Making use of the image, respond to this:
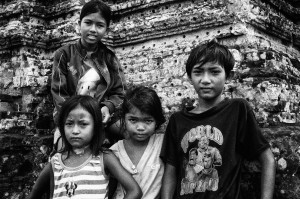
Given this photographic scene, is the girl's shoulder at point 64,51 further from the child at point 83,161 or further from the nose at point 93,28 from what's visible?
the child at point 83,161

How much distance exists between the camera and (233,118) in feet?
9.04

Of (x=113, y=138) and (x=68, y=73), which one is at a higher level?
(x=68, y=73)

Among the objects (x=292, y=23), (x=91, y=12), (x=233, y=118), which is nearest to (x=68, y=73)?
(x=91, y=12)

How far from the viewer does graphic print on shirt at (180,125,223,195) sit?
2703mm

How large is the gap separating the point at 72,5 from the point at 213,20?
1.96 meters

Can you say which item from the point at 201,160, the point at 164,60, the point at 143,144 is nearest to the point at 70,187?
the point at 143,144

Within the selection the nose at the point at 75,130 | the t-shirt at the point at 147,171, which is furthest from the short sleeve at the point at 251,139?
the nose at the point at 75,130

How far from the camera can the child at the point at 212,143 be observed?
2682 mm

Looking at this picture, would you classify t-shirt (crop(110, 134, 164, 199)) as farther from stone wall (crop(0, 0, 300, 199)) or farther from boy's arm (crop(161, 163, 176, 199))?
stone wall (crop(0, 0, 300, 199))

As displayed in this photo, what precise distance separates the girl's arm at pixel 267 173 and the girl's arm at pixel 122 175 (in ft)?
2.75

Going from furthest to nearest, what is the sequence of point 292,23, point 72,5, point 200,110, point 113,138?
1. point 72,5
2. point 292,23
3. point 113,138
4. point 200,110

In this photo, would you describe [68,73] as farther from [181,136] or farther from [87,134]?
[181,136]

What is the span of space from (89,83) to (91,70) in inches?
4.9

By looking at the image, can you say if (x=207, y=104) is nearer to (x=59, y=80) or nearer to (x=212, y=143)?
(x=212, y=143)
